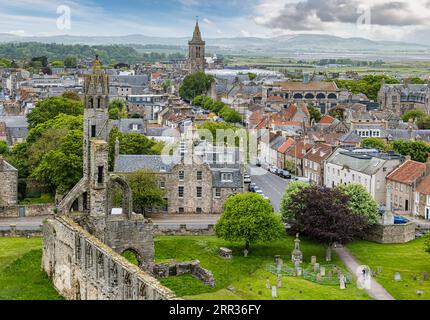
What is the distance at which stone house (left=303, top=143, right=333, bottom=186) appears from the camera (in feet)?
229

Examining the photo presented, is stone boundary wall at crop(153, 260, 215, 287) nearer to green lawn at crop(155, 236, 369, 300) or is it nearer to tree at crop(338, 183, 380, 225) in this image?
green lawn at crop(155, 236, 369, 300)

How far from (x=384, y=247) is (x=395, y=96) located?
311ft

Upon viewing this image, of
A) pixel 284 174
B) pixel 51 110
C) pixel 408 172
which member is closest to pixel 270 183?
pixel 284 174

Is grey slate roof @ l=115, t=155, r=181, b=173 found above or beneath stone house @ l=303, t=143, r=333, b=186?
above

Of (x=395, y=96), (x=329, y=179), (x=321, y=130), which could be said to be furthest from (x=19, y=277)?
(x=395, y=96)

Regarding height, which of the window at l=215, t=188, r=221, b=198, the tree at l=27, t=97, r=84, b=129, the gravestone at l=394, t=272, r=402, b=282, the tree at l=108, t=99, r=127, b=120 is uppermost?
the tree at l=27, t=97, r=84, b=129

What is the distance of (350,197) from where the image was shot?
4884 centimetres

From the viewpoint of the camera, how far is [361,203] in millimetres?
49875

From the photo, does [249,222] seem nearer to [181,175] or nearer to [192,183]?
[192,183]

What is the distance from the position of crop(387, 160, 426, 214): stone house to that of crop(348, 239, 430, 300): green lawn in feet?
30.4

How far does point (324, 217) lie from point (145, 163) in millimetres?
16816

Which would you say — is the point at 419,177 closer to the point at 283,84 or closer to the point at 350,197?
the point at 350,197

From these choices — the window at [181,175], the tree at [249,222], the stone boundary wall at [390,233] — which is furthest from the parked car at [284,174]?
the tree at [249,222]

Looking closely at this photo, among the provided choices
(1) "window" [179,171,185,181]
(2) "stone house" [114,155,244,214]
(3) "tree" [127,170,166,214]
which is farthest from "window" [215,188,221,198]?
(3) "tree" [127,170,166,214]
